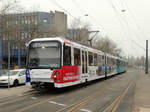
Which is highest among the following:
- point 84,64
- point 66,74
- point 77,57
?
point 77,57

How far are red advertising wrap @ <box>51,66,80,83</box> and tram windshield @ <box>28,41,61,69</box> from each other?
1.27 feet

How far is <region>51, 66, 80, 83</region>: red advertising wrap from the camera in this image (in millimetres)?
10359

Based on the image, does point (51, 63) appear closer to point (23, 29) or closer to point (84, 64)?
point (84, 64)

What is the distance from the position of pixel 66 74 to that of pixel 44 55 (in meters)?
1.66

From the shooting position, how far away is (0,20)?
21281mm

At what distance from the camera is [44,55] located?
1088 centimetres

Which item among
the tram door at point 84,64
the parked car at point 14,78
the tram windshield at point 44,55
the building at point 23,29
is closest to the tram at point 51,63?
the tram windshield at point 44,55

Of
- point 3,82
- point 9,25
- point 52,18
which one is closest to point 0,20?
point 9,25

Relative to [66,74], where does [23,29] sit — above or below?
above

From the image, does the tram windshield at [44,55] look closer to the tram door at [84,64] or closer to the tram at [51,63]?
the tram at [51,63]

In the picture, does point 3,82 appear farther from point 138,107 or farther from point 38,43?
point 138,107

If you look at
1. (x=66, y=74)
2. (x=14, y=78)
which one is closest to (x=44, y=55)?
(x=66, y=74)

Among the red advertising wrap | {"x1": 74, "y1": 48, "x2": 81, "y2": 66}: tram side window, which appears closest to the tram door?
{"x1": 74, "y1": 48, "x2": 81, "y2": 66}: tram side window

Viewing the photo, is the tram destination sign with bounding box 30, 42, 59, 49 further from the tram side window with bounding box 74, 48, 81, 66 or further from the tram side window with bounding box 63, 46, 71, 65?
the tram side window with bounding box 74, 48, 81, 66
